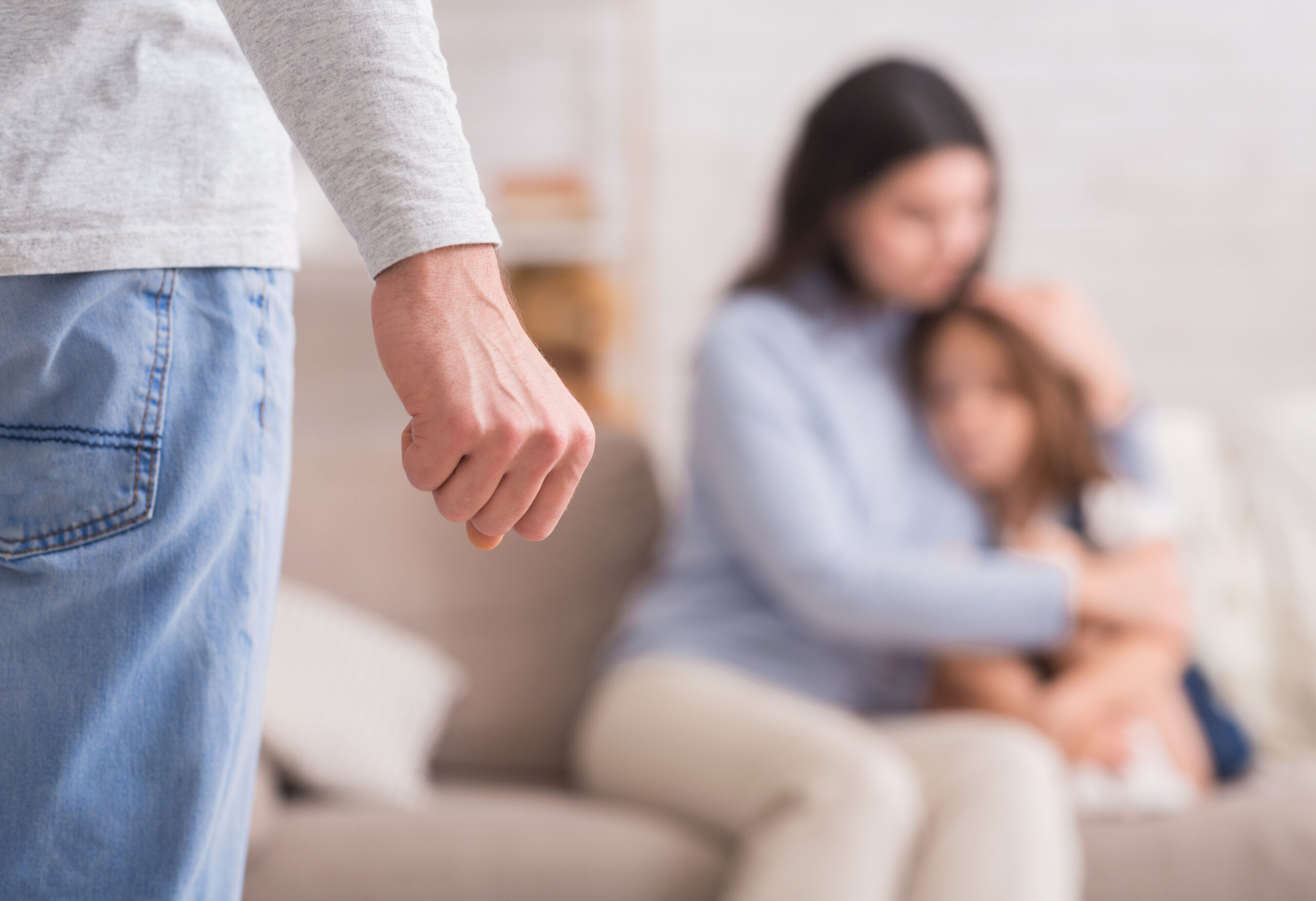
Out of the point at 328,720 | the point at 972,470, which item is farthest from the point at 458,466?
the point at 972,470

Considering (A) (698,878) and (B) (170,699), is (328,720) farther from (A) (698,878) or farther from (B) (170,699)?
(B) (170,699)

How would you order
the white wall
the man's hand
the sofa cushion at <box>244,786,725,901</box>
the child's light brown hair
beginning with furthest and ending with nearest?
the white wall, the child's light brown hair, the sofa cushion at <box>244,786,725,901</box>, the man's hand


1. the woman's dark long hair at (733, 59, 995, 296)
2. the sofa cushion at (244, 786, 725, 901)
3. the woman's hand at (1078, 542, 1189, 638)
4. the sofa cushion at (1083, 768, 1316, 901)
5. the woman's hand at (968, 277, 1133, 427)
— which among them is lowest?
the sofa cushion at (244, 786, 725, 901)

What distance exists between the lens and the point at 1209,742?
4.51ft

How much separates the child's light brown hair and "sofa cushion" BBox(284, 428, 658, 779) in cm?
51

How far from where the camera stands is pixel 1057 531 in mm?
1389

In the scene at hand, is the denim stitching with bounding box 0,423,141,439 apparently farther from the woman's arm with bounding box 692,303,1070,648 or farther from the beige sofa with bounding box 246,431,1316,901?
the woman's arm with bounding box 692,303,1070,648

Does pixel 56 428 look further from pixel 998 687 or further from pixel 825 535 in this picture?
pixel 998 687

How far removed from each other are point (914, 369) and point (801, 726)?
1.70 feet

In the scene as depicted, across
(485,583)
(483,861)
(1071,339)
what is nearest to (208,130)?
(483,861)

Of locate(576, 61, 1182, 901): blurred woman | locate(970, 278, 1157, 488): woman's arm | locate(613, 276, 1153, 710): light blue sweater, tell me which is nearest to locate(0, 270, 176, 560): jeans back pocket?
locate(576, 61, 1182, 901): blurred woman

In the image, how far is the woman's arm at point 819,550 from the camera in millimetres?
1238

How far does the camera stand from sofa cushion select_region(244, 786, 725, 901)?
3.65ft

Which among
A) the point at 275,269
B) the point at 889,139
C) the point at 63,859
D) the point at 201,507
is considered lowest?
the point at 63,859
